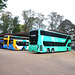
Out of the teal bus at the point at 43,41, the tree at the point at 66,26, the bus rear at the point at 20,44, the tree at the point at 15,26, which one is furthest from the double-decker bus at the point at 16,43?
the tree at the point at 15,26

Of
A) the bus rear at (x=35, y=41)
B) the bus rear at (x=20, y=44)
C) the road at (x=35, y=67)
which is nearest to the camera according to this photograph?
the road at (x=35, y=67)

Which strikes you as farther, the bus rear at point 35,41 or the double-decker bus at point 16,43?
the double-decker bus at point 16,43

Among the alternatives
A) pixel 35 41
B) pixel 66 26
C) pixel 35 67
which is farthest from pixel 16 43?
pixel 66 26

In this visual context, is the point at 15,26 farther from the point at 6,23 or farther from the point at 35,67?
the point at 35,67

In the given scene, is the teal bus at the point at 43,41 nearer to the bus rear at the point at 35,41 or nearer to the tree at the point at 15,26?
the bus rear at the point at 35,41

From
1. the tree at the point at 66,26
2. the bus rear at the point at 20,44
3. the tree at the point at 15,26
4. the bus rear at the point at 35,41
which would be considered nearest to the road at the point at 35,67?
the bus rear at the point at 35,41

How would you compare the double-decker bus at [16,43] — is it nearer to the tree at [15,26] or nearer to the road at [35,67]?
the road at [35,67]

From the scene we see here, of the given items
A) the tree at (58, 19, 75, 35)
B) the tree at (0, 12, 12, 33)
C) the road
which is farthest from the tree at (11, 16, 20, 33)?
the road

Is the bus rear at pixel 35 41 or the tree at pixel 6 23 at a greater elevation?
the tree at pixel 6 23

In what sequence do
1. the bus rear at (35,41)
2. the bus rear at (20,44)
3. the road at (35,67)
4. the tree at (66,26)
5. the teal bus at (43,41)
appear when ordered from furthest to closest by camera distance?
the tree at (66,26) → the bus rear at (20,44) → the teal bus at (43,41) → the bus rear at (35,41) → the road at (35,67)

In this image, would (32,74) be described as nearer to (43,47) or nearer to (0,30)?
(43,47)

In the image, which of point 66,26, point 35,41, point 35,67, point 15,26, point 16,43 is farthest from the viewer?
point 15,26

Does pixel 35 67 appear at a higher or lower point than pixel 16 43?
lower

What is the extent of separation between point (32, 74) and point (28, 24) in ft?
154
